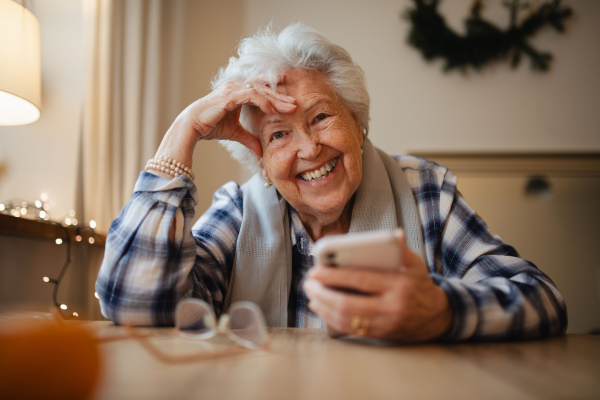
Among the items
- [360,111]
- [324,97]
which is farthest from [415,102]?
[324,97]

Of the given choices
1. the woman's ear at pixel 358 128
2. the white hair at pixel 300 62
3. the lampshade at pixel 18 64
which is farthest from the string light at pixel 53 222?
the woman's ear at pixel 358 128

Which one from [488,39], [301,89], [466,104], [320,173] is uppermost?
[488,39]

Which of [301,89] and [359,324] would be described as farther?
[301,89]

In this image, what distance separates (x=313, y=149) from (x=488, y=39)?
190 cm

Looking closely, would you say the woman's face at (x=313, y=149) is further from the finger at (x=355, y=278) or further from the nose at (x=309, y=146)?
the finger at (x=355, y=278)

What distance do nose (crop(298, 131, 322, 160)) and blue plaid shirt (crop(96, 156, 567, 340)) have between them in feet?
0.81

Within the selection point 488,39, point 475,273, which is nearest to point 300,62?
point 475,273

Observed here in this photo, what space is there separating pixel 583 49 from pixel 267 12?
Result: 196 centimetres

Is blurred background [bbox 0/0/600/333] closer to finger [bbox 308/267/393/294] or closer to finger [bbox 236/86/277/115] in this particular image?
finger [bbox 236/86/277/115]

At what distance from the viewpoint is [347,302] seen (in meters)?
0.54

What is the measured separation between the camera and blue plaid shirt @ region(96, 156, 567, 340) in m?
0.66

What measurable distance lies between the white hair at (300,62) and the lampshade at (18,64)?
57 centimetres

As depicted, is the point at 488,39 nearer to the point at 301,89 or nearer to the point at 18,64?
the point at 301,89

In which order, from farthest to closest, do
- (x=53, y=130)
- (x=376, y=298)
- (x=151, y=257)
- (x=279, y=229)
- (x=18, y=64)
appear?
(x=53, y=130), (x=279, y=229), (x=18, y=64), (x=151, y=257), (x=376, y=298)
